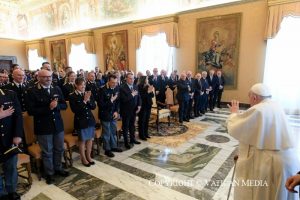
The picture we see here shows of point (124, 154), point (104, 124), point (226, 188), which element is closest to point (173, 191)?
point (226, 188)

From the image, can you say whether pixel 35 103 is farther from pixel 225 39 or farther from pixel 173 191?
pixel 225 39

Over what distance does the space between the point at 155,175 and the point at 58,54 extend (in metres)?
14.3

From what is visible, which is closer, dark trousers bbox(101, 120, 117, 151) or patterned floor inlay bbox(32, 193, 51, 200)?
patterned floor inlay bbox(32, 193, 51, 200)

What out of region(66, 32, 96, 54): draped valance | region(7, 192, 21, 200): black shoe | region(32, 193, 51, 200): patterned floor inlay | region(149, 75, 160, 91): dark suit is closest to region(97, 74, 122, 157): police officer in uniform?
region(32, 193, 51, 200): patterned floor inlay

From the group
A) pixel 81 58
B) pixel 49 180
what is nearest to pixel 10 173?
pixel 49 180

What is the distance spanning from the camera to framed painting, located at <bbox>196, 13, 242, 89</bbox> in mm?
8227

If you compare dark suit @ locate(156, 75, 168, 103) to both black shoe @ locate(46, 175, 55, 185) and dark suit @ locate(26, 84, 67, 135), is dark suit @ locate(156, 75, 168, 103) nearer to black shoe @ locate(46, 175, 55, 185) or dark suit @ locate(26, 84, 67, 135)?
dark suit @ locate(26, 84, 67, 135)

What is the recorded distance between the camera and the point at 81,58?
13.7 meters

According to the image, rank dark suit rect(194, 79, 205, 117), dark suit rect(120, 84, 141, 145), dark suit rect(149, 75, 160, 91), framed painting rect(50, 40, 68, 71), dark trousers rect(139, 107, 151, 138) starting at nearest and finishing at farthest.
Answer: dark suit rect(120, 84, 141, 145)
dark trousers rect(139, 107, 151, 138)
dark suit rect(194, 79, 205, 117)
dark suit rect(149, 75, 160, 91)
framed painting rect(50, 40, 68, 71)

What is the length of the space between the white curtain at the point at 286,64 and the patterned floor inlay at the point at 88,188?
22.8 ft

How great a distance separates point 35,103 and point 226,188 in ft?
10.2

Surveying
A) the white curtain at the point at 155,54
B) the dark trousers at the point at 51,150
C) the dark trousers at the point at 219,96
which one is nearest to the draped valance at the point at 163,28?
the white curtain at the point at 155,54

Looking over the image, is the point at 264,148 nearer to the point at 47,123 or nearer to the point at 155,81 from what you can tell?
the point at 47,123

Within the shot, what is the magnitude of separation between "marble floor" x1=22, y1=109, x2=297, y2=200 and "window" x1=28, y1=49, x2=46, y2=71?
14889mm
